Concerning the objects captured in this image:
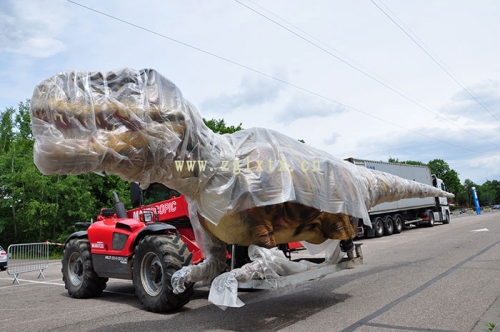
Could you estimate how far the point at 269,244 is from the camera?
5.75 meters

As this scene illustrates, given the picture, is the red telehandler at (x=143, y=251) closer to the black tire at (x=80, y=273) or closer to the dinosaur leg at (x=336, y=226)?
the black tire at (x=80, y=273)

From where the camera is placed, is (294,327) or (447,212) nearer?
(294,327)

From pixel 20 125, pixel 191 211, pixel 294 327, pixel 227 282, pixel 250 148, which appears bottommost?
pixel 294 327

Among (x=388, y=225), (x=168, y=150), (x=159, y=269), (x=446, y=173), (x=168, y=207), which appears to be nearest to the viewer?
(x=168, y=150)

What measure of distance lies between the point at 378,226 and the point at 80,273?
17.5 meters

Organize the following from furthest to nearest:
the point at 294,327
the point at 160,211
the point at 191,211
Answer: the point at 160,211 → the point at 191,211 → the point at 294,327

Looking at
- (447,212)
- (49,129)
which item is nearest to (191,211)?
(49,129)

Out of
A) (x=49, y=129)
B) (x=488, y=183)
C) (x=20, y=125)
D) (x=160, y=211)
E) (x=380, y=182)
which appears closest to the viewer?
(x=49, y=129)

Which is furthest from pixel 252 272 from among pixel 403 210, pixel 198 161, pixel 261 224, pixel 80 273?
pixel 403 210

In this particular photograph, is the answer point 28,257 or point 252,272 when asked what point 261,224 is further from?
point 28,257

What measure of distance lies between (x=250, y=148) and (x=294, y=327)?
8.39ft

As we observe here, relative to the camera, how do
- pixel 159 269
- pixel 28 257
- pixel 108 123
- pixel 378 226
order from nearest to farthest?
pixel 108 123, pixel 159 269, pixel 28 257, pixel 378 226

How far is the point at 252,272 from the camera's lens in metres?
5.22

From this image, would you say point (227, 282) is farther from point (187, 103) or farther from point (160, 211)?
point (160, 211)
